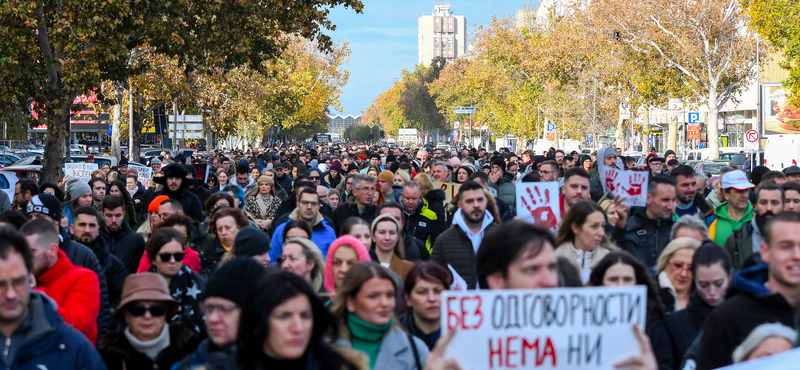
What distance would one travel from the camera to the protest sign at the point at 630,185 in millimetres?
8852

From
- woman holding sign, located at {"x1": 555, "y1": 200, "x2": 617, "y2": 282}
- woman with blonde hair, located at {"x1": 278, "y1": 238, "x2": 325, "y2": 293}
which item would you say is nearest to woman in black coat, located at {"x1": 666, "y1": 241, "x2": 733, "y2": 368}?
woman holding sign, located at {"x1": 555, "y1": 200, "x2": 617, "y2": 282}

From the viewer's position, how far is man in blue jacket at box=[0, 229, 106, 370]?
149 inches

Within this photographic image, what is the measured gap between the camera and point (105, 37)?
16156 millimetres

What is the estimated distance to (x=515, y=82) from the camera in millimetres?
65750

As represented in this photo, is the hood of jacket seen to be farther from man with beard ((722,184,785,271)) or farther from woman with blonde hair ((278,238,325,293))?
man with beard ((722,184,785,271))

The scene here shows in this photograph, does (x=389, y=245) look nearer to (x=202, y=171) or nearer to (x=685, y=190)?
(x=685, y=190)

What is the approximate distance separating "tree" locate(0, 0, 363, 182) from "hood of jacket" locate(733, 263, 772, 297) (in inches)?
533

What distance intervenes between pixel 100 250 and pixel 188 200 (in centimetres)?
415

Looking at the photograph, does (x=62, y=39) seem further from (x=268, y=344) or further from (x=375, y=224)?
(x=268, y=344)

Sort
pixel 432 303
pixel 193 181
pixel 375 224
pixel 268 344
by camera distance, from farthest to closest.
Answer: pixel 193 181 → pixel 375 224 → pixel 432 303 → pixel 268 344

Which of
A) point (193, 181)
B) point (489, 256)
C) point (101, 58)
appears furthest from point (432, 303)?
point (101, 58)

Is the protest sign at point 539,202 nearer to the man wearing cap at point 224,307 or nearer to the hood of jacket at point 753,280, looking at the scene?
the hood of jacket at point 753,280

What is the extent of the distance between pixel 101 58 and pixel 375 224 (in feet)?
36.4

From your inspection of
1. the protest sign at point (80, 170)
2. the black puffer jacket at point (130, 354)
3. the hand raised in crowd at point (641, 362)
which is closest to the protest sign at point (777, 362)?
the hand raised in crowd at point (641, 362)
